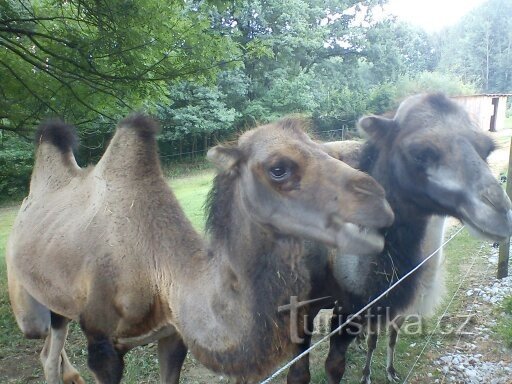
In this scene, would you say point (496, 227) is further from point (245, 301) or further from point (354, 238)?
point (245, 301)

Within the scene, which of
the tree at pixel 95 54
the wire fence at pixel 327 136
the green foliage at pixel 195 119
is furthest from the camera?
the green foliage at pixel 195 119

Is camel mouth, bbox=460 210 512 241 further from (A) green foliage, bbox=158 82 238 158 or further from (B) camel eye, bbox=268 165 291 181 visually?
(A) green foliage, bbox=158 82 238 158

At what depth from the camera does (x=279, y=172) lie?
2299 mm

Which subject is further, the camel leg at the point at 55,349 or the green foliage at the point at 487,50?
the green foliage at the point at 487,50

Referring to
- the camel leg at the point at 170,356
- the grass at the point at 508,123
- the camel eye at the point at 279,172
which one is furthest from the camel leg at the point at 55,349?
the grass at the point at 508,123

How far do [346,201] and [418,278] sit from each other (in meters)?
1.51

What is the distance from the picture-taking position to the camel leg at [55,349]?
12.2 ft

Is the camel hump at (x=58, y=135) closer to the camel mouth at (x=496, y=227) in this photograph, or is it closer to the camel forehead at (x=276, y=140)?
the camel forehead at (x=276, y=140)

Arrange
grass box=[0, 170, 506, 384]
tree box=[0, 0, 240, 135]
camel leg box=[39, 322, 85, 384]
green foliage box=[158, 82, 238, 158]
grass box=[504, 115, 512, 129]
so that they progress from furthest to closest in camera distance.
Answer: grass box=[504, 115, 512, 129]
green foliage box=[158, 82, 238, 158]
tree box=[0, 0, 240, 135]
grass box=[0, 170, 506, 384]
camel leg box=[39, 322, 85, 384]

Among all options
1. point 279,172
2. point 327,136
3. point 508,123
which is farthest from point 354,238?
point 508,123

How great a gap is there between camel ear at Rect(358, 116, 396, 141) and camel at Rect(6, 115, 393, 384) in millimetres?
812

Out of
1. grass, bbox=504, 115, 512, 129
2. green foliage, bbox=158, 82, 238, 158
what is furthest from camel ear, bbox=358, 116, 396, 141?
Result: grass, bbox=504, 115, 512, 129

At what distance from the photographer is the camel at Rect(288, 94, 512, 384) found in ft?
8.93

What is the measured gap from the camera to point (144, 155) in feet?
10.4
